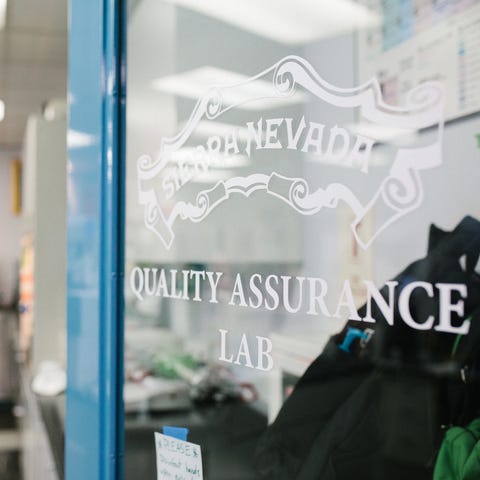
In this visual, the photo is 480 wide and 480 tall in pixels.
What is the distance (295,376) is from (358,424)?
142mm

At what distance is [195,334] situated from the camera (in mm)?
1605

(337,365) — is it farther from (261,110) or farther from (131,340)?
(131,340)

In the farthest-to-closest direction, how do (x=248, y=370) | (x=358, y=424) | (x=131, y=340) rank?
1. (x=131, y=340)
2. (x=248, y=370)
3. (x=358, y=424)

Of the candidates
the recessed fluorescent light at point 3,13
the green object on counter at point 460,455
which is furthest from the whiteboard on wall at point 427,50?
the recessed fluorescent light at point 3,13

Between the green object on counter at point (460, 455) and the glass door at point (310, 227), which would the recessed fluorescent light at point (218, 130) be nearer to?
the glass door at point (310, 227)

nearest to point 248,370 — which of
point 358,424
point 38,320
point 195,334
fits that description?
point 358,424

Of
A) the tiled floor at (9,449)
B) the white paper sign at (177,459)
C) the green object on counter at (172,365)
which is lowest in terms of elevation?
the tiled floor at (9,449)

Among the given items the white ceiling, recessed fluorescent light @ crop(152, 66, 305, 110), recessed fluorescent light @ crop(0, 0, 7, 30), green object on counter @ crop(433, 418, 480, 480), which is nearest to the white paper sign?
green object on counter @ crop(433, 418, 480, 480)

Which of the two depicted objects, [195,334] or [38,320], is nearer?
[195,334]

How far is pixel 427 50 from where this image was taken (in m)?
0.80

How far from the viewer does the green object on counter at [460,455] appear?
0.74 m

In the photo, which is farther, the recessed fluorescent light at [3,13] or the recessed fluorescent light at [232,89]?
the recessed fluorescent light at [3,13]

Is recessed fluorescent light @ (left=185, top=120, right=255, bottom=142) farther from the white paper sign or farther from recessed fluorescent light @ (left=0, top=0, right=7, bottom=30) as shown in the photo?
recessed fluorescent light @ (left=0, top=0, right=7, bottom=30)

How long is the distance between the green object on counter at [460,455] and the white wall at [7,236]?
8096 mm
